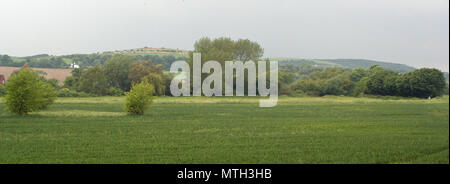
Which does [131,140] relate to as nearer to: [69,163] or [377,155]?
[69,163]

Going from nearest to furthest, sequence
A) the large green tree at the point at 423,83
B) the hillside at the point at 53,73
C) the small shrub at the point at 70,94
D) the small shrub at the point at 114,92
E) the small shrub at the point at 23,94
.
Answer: the small shrub at the point at 23,94, the large green tree at the point at 423,83, the small shrub at the point at 70,94, the small shrub at the point at 114,92, the hillside at the point at 53,73

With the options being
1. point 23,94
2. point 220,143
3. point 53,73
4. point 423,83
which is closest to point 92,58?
point 53,73

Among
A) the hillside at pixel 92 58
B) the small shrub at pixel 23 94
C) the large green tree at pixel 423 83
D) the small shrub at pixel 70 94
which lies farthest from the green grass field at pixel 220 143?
the hillside at pixel 92 58

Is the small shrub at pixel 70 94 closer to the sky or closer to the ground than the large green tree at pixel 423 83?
closer to the ground

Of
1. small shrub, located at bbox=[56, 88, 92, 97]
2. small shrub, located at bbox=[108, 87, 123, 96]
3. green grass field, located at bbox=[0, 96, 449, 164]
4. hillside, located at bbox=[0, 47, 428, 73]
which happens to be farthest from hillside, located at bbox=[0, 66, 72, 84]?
green grass field, located at bbox=[0, 96, 449, 164]

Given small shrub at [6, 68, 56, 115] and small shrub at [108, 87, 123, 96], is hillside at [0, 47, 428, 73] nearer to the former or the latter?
small shrub at [108, 87, 123, 96]

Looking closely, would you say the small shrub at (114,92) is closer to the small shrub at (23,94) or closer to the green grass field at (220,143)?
the small shrub at (23,94)

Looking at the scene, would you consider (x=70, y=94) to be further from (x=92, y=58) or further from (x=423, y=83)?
(x=92, y=58)

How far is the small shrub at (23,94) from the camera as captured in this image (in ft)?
107

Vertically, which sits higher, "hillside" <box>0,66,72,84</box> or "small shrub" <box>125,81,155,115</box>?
"hillside" <box>0,66,72,84</box>

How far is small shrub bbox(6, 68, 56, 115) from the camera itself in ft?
107

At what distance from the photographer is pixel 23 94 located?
32.7 m
